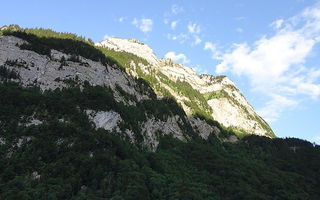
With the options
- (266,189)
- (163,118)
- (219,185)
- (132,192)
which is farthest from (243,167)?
(132,192)

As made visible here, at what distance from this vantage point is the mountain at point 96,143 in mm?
90688

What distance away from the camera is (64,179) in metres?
89.2

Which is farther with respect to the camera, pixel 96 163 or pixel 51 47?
pixel 51 47

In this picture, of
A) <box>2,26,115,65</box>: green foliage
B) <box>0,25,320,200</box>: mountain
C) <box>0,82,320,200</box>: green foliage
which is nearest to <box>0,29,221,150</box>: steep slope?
<box>2,26,115,65</box>: green foliage

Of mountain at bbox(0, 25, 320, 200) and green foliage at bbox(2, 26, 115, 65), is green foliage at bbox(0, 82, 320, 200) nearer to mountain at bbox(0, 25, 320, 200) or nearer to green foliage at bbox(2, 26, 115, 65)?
mountain at bbox(0, 25, 320, 200)

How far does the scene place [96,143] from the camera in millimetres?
109812

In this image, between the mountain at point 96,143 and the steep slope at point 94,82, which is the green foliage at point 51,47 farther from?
the mountain at point 96,143

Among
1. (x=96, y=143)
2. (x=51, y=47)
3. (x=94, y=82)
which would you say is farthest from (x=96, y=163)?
(x=51, y=47)

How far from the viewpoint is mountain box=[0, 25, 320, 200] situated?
90688mm

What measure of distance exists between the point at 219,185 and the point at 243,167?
33879 mm

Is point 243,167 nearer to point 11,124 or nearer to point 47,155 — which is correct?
point 47,155

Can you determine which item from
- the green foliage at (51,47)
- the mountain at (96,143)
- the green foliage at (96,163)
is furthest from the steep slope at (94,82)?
the green foliage at (96,163)

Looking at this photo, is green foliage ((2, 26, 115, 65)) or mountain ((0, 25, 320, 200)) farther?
green foliage ((2, 26, 115, 65))

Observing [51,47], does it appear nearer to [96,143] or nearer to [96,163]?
[96,143]
